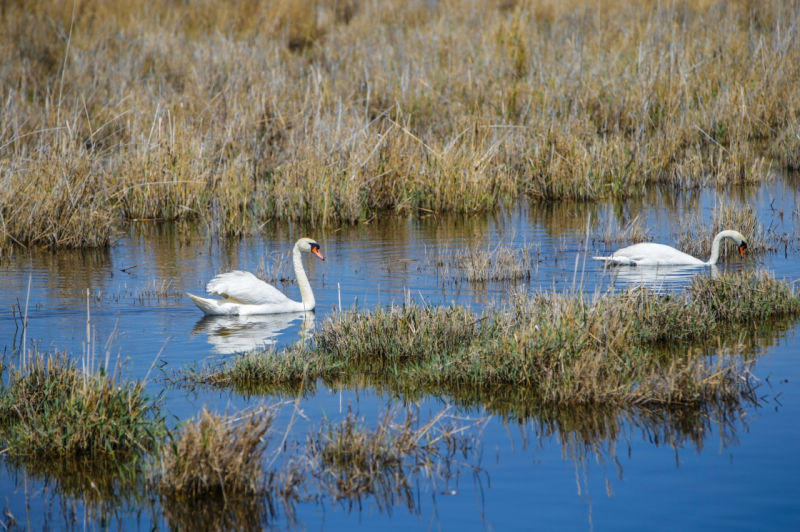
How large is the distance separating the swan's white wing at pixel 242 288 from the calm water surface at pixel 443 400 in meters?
0.27

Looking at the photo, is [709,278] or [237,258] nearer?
[709,278]

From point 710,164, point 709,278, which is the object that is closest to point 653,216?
point 710,164

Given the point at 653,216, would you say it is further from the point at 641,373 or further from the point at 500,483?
the point at 500,483

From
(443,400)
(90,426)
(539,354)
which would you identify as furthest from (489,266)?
(90,426)

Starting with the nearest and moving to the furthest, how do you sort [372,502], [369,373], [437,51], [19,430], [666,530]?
[666,530] → [372,502] → [19,430] → [369,373] → [437,51]

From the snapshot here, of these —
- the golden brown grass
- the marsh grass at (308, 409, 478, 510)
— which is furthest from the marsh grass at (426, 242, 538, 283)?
the golden brown grass

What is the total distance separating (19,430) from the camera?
6.61m

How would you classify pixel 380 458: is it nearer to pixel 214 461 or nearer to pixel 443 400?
pixel 214 461

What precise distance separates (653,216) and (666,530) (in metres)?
10.5

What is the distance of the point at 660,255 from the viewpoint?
12.0m

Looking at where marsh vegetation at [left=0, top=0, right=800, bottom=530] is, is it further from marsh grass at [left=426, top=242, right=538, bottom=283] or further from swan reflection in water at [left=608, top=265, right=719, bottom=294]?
swan reflection in water at [left=608, top=265, right=719, bottom=294]

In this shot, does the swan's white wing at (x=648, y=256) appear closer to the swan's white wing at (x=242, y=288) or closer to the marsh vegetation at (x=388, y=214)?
A: the marsh vegetation at (x=388, y=214)

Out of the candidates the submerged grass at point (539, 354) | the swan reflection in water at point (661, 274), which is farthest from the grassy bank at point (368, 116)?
the submerged grass at point (539, 354)

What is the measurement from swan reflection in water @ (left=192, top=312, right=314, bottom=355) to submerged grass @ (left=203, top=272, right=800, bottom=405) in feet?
2.06
